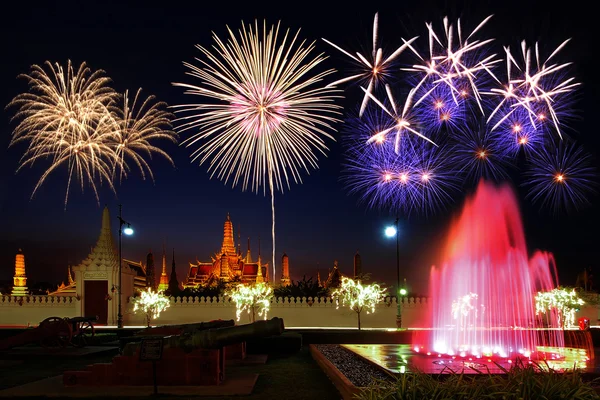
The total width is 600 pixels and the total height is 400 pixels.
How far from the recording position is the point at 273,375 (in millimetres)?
15797

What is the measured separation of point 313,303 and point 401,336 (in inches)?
483

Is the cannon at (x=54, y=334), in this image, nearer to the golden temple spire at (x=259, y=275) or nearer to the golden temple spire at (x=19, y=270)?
the golden temple spire at (x=19, y=270)

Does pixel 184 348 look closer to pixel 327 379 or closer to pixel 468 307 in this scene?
pixel 327 379

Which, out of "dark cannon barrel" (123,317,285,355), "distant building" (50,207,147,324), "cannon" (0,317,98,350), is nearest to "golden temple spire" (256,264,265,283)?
"distant building" (50,207,147,324)

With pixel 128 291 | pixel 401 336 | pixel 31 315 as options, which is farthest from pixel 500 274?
pixel 31 315

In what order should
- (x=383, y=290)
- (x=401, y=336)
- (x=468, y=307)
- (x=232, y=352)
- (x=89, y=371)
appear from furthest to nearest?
(x=383, y=290) → (x=468, y=307) → (x=401, y=336) → (x=232, y=352) → (x=89, y=371)

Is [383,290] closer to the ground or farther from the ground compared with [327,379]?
farther from the ground

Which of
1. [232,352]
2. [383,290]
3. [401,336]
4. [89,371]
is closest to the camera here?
[89,371]

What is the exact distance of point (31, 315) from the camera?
37719mm

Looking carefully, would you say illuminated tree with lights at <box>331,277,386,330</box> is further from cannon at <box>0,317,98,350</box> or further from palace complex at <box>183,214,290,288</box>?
palace complex at <box>183,214,290,288</box>

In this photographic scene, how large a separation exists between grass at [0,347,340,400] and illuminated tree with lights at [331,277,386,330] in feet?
45.2

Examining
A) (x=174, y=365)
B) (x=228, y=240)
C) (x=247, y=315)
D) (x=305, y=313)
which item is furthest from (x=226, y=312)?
(x=228, y=240)

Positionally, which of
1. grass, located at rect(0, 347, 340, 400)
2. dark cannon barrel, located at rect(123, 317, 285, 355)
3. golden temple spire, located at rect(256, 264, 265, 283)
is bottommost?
grass, located at rect(0, 347, 340, 400)

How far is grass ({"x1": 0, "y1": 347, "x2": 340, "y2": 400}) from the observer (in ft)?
41.4
